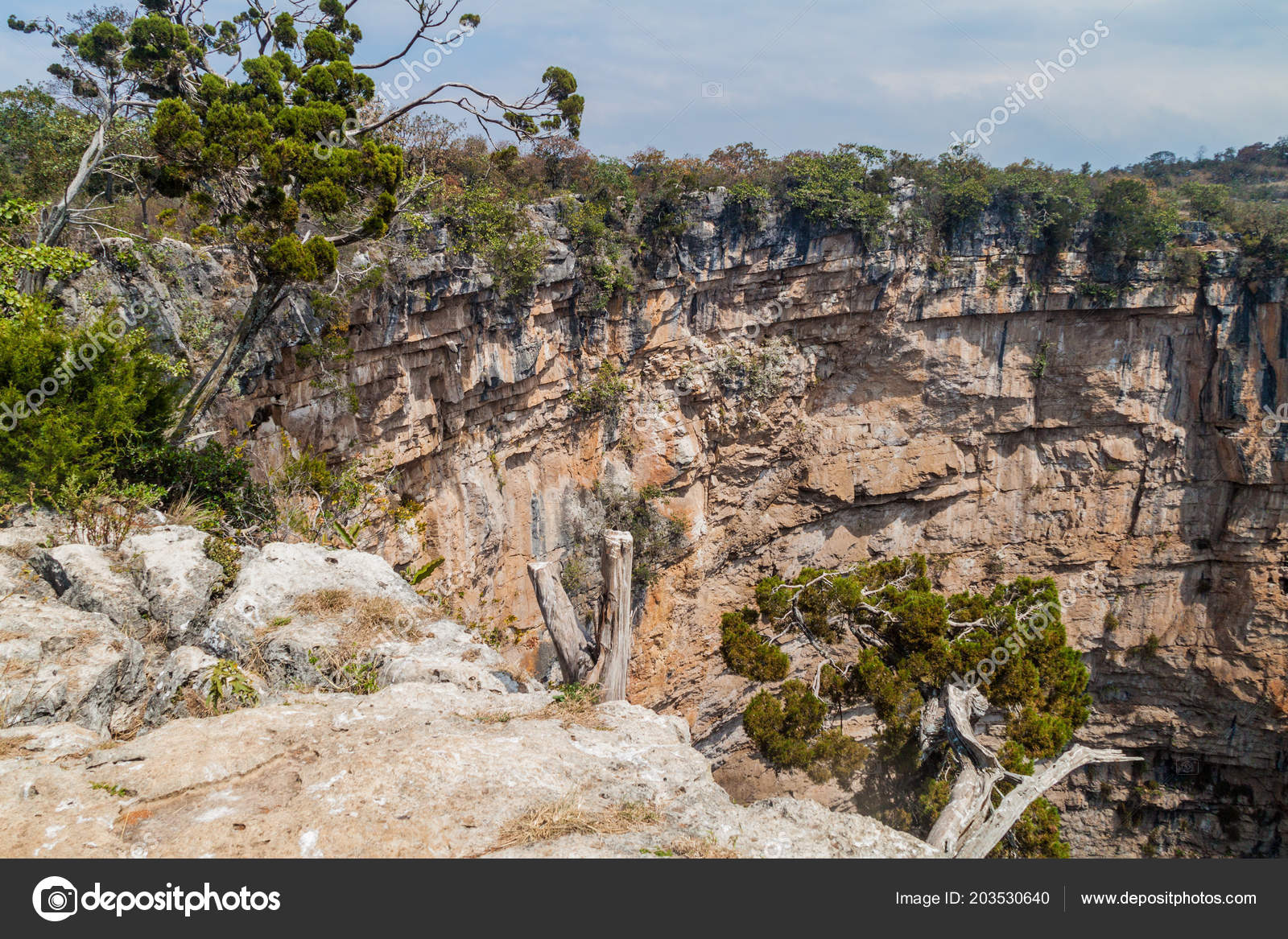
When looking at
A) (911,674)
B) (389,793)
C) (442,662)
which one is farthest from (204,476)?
(911,674)

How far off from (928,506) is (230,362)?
60.8 ft

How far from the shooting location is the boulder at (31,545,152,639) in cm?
548

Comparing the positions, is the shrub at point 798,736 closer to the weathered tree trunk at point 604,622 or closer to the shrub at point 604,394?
the weathered tree trunk at point 604,622

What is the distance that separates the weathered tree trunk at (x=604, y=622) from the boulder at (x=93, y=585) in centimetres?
309

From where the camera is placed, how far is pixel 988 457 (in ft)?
68.8

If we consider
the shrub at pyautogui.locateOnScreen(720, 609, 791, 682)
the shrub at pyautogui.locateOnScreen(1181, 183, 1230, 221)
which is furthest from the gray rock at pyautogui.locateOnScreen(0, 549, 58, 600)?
the shrub at pyautogui.locateOnScreen(1181, 183, 1230, 221)

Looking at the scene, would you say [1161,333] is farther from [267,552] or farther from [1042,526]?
[267,552]

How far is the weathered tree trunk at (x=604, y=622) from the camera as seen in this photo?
20.7 feet

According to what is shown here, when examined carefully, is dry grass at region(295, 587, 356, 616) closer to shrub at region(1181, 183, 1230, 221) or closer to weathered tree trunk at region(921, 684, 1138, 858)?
weathered tree trunk at region(921, 684, 1138, 858)

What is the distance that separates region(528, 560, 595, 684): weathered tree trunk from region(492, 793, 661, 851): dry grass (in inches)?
101

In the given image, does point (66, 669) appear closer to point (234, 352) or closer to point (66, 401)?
point (66, 401)

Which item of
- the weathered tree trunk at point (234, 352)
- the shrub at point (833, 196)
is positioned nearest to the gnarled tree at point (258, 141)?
the weathered tree trunk at point (234, 352)
